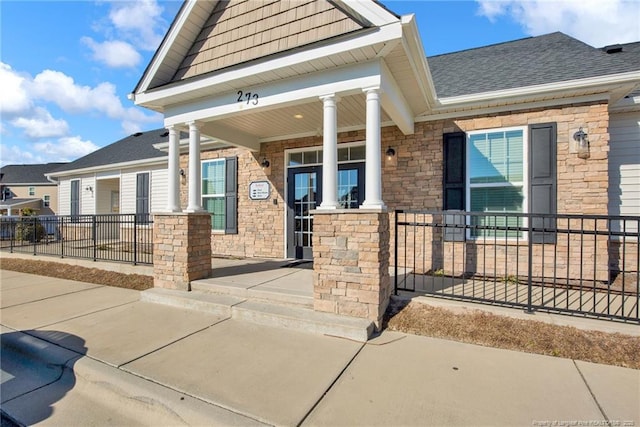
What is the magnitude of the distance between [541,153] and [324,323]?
4483mm

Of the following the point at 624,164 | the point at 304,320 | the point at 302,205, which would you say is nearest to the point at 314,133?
the point at 302,205

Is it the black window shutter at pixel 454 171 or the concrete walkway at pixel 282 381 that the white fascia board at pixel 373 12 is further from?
the concrete walkway at pixel 282 381

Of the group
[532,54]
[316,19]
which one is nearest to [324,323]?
[316,19]

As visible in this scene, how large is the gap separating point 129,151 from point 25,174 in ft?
97.0

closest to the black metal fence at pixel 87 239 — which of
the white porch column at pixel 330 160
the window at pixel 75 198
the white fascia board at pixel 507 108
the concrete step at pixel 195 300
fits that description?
the window at pixel 75 198

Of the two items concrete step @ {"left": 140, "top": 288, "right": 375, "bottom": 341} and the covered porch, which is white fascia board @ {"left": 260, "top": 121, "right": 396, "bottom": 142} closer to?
the covered porch

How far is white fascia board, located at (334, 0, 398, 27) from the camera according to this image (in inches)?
132

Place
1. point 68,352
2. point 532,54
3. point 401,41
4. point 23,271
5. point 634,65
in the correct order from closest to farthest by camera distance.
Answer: point 68,352 → point 401,41 → point 634,65 → point 532,54 → point 23,271

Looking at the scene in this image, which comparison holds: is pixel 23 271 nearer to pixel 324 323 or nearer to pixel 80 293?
pixel 80 293

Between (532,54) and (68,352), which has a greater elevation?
(532,54)

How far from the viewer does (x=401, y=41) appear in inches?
135

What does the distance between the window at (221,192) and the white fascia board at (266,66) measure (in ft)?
9.26

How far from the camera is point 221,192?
8031mm

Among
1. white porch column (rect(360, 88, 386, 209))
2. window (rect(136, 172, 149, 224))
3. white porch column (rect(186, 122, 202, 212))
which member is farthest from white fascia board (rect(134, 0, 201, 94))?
window (rect(136, 172, 149, 224))
